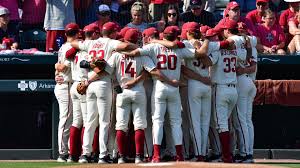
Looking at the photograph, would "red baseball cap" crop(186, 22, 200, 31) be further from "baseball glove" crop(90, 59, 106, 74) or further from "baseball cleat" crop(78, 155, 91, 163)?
"baseball cleat" crop(78, 155, 91, 163)

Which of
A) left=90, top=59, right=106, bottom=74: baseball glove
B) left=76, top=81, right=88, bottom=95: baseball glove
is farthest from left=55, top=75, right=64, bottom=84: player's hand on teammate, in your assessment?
left=90, top=59, right=106, bottom=74: baseball glove

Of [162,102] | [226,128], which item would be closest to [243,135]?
[226,128]

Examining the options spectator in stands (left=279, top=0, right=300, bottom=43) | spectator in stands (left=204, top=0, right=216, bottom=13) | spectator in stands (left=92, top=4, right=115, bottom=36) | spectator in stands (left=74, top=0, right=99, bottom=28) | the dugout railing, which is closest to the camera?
the dugout railing

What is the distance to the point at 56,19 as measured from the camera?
14641 millimetres

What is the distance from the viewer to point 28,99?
14.5 metres

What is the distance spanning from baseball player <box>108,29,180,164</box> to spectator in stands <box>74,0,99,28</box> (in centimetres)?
297

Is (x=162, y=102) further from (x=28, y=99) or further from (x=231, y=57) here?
(x=28, y=99)

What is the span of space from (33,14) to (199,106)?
3.57 meters

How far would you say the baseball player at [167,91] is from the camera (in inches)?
485

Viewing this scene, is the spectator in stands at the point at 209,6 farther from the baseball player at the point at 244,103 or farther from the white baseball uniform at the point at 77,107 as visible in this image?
the white baseball uniform at the point at 77,107

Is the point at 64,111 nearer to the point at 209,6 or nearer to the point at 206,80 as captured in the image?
the point at 206,80

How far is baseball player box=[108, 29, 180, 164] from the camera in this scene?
12297 millimetres

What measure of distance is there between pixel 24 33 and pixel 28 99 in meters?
1.02

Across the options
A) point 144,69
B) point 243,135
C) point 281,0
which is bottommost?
point 243,135
